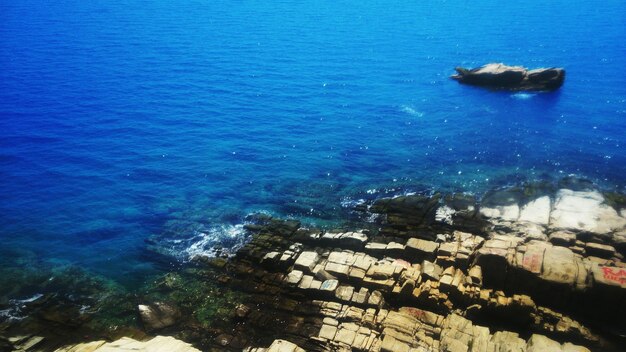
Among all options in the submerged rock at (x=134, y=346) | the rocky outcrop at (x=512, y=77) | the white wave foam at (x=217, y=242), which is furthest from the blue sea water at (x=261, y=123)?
the submerged rock at (x=134, y=346)

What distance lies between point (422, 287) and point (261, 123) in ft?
108

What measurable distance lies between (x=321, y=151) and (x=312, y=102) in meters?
14.8

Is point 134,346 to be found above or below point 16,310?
above

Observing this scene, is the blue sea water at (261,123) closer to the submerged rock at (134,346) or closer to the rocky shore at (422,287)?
the rocky shore at (422,287)

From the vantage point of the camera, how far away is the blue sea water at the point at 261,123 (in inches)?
1320

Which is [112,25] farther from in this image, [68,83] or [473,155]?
[473,155]

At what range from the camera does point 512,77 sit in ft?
185

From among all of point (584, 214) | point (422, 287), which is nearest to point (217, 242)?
point (422, 287)

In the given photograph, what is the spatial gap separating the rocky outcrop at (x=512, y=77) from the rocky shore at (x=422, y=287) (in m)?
31.2

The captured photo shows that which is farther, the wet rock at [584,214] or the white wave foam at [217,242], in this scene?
the white wave foam at [217,242]

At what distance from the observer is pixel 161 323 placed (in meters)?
22.7

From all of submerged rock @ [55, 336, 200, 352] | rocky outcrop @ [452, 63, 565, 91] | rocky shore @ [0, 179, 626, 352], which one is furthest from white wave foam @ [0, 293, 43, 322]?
rocky outcrop @ [452, 63, 565, 91]

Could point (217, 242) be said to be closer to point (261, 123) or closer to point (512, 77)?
point (261, 123)

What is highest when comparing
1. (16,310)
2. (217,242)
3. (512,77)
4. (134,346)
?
(512,77)
